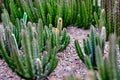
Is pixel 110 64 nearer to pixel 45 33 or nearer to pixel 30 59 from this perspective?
pixel 30 59

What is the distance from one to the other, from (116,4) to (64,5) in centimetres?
94

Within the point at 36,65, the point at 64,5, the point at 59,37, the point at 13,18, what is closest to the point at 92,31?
the point at 59,37

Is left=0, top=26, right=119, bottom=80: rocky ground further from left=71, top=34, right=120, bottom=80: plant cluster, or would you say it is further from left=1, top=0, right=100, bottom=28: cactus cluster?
left=71, top=34, right=120, bottom=80: plant cluster

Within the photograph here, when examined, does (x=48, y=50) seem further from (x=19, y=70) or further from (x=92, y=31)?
(x=92, y=31)

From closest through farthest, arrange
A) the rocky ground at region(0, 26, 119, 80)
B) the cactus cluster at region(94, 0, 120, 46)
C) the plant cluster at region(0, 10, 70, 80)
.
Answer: the plant cluster at region(0, 10, 70, 80) < the rocky ground at region(0, 26, 119, 80) < the cactus cluster at region(94, 0, 120, 46)

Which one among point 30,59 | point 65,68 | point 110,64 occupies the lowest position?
point 65,68

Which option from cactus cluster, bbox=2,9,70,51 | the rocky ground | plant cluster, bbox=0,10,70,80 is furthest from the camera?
cactus cluster, bbox=2,9,70,51

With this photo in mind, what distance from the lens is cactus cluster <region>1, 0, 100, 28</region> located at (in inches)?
184

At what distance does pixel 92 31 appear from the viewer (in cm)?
356

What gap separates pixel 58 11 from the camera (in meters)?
4.69

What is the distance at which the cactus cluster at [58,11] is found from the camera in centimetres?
467

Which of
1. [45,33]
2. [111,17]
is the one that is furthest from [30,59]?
[111,17]

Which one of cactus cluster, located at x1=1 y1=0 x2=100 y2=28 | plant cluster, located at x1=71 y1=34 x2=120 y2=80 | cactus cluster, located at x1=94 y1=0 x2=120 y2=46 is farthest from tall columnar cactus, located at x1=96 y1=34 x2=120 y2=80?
cactus cluster, located at x1=1 y1=0 x2=100 y2=28

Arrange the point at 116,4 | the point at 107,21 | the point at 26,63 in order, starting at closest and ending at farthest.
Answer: the point at 26,63 → the point at 116,4 → the point at 107,21
